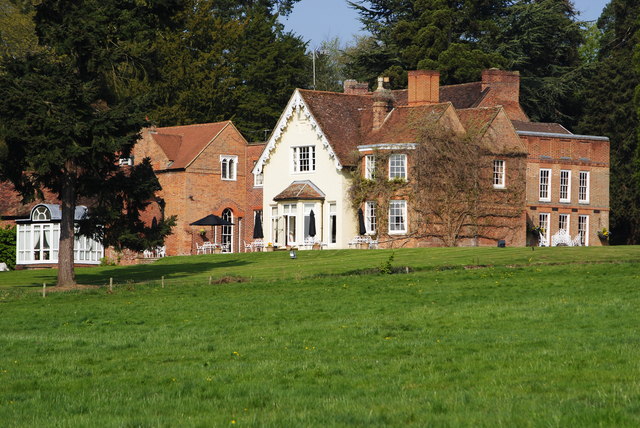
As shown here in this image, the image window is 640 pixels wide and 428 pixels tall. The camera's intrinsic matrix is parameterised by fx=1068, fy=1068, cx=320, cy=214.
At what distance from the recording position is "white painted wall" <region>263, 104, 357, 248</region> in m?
57.7

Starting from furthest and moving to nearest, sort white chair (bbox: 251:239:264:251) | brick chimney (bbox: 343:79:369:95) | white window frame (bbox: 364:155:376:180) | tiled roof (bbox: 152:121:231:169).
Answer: brick chimney (bbox: 343:79:369:95)
tiled roof (bbox: 152:121:231:169)
white chair (bbox: 251:239:264:251)
white window frame (bbox: 364:155:376:180)

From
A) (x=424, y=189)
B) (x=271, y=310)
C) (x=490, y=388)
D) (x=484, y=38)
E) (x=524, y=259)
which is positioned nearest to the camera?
(x=490, y=388)

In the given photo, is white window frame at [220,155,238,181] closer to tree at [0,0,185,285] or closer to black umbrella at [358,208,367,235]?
black umbrella at [358,208,367,235]

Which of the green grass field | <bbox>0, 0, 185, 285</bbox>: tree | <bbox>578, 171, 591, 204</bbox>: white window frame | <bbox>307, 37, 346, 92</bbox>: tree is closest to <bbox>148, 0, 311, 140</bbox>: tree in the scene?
<bbox>307, 37, 346, 92</bbox>: tree

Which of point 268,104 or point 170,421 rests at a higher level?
point 268,104

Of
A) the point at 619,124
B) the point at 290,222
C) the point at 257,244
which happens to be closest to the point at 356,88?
the point at 290,222

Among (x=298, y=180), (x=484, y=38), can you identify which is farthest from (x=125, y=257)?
(x=484, y=38)

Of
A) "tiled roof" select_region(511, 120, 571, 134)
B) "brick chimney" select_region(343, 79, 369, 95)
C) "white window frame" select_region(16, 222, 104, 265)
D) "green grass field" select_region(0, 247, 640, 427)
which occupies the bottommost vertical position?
"green grass field" select_region(0, 247, 640, 427)

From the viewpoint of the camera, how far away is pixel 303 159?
60000 mm

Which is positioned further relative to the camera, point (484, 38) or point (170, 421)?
point (484, 38)

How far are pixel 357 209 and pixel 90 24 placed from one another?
23198 mm

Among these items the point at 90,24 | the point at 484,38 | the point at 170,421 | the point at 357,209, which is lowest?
the point at 170,421

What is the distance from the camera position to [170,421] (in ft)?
41.1

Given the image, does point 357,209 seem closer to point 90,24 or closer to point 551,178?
point 551,178
